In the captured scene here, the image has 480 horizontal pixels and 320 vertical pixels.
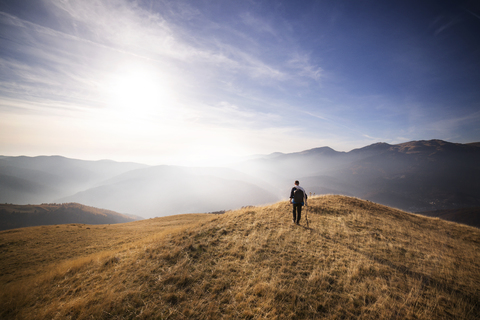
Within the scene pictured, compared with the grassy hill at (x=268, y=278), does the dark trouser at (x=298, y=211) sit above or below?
above

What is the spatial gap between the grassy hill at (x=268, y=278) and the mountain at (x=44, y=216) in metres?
168

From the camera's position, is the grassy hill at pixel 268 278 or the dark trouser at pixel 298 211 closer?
the grassy hill at pixel 268 278

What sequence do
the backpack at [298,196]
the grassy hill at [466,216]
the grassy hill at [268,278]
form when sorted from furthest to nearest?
the grassy hill at [466,216]
the backpack at [298,196]
the grassy hill at [268,278]

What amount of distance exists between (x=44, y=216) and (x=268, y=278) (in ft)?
643

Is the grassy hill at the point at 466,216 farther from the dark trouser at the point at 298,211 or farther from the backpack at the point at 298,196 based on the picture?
the backpack at the point at 298,196

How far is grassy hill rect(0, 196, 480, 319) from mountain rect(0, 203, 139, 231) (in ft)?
552

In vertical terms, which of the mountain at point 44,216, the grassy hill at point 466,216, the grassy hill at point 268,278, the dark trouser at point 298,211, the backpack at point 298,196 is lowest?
the mountain at point 44,216

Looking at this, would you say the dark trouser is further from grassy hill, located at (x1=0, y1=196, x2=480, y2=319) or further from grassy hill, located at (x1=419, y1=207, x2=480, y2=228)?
grassy hill, located at (x1=419, y1=207, x2=480, y2=228)

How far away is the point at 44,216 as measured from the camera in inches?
4867

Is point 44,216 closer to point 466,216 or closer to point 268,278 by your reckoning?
point 268,278

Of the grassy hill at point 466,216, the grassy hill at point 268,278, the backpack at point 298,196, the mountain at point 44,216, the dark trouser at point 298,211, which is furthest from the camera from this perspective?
the mountain at point 44,216

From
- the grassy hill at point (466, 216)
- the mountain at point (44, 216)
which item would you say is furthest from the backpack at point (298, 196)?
the mountain at point (44, 216)

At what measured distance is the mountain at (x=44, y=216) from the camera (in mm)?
113637

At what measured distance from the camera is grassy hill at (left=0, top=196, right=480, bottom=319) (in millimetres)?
4691
